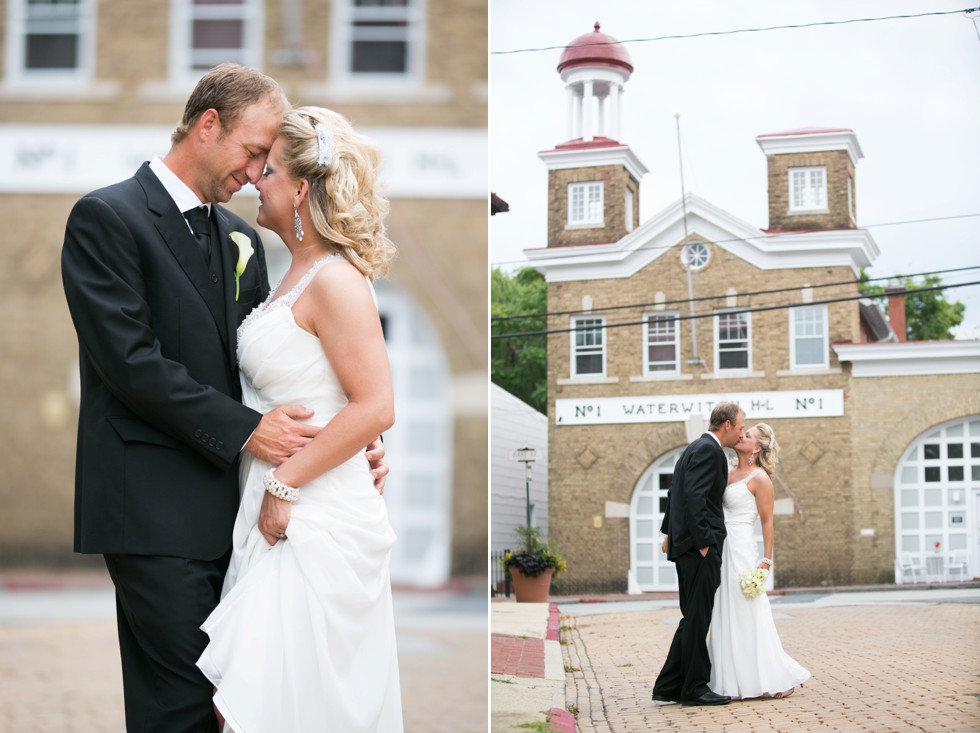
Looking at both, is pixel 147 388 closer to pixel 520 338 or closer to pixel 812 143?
pixel 520 338

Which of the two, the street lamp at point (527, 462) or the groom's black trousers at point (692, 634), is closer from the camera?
the groom's black trousers at point (692, 634)

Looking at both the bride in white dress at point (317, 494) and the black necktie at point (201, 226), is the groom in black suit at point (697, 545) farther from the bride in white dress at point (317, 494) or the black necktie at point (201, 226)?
the black necktie at point (201, 226)

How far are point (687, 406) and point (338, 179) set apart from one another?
6.13 feet

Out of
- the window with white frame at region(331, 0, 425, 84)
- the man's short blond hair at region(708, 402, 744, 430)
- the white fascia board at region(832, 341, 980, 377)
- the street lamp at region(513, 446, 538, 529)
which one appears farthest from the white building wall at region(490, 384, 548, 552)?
the window with white frame at region(331, 0, 425, 84)

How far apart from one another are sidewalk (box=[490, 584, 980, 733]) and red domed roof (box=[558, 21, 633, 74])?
1.91m

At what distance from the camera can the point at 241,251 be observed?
307cm

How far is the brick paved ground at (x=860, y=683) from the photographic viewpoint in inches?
156

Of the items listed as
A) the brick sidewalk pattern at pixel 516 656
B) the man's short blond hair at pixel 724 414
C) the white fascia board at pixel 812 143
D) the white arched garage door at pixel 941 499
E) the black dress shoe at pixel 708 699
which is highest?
the white fascia board at pixel 812 143

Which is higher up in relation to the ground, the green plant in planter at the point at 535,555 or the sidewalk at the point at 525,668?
the green plant in planter at the point at 535,555

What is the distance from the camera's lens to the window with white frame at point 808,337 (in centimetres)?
413

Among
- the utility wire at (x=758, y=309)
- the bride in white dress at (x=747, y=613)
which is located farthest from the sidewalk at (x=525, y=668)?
the utility wire at (x=758, y=309)

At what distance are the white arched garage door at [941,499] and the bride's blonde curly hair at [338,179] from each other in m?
2.09

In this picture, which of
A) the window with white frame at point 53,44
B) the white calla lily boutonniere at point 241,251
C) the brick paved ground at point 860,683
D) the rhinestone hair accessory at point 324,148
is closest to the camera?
the rhinestone hair accessory at point 324,148

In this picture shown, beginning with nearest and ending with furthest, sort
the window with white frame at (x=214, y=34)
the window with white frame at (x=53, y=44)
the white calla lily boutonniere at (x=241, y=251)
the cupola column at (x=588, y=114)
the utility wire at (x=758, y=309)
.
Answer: the white calla lily boutonniere at (x=241, y=251)
the utility wire at (x=758, y=309)
the cupola column at (x=588, y=114)
the window with white frame at (x=214, y=34)
the window with white frame at (x=53, y=44)
